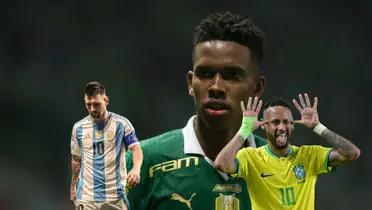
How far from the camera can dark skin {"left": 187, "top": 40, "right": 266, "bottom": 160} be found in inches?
87.0

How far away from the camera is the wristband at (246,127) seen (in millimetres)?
2518

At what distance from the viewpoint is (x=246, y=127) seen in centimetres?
259

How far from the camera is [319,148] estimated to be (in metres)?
3.80

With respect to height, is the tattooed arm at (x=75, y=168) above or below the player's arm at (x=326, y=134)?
below

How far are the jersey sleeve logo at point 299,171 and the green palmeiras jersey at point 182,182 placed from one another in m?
1.24

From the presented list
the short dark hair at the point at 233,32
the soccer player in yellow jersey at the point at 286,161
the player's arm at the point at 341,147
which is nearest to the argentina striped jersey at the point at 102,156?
the soccer player in yellow jersey at the point at 286,161

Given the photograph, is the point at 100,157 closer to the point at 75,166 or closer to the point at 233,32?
the point at 75,166

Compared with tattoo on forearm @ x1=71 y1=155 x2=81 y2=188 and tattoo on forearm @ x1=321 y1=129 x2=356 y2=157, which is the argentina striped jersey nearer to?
tattoo on forearm @ x1=71 y1=155 x2=81 y2=188

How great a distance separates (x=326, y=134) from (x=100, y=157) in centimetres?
271

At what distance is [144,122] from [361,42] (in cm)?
361

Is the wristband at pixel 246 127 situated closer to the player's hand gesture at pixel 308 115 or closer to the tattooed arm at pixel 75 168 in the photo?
the player's hand gesture at pixel 308 115

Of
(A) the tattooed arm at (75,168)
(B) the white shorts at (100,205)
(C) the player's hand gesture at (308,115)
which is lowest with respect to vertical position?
(B) the white shorts at (100,205)

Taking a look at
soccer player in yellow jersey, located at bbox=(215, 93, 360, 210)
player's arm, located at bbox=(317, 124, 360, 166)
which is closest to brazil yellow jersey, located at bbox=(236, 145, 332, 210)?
soccer player in yellow jersey, located at bbox=(215, 93, 360, 210)

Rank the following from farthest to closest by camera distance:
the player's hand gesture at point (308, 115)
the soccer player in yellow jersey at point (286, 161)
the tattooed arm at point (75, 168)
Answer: the tattooed arm at point (75, 168)
the soccer player in yellow jersey at point (286, 161)
the player's hand gesture at point (308, 115)
